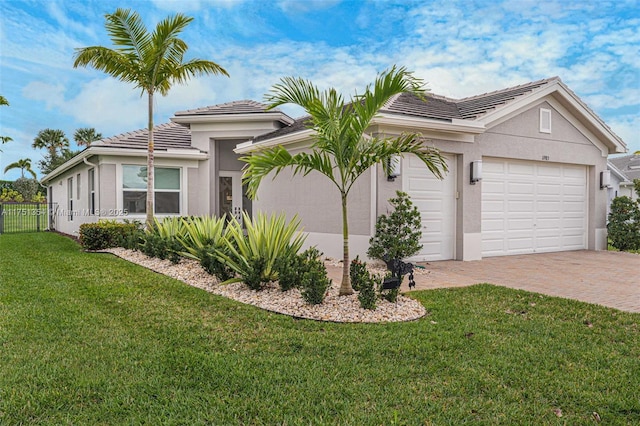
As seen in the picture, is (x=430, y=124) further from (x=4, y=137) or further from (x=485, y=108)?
(x=4, y=137)

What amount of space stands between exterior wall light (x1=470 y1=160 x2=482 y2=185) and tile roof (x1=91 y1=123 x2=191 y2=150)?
971cm

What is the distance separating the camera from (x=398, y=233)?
9086mm

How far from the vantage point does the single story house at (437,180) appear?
10148 mm

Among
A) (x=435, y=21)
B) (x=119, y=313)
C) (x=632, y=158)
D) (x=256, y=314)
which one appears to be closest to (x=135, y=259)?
(x=119, y=313)

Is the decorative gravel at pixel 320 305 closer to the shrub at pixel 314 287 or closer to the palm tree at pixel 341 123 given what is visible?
the shrub at pixel 314 287

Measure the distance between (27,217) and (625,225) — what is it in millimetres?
28357

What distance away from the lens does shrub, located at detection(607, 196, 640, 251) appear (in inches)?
514

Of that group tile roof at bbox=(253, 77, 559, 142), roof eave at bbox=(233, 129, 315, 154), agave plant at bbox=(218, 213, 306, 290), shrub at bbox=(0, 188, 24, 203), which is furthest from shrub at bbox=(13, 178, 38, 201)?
agave plant at bbox=(218, 213, 306, 290)

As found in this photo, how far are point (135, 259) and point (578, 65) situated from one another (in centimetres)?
1510

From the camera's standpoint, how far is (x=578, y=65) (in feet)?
46.9

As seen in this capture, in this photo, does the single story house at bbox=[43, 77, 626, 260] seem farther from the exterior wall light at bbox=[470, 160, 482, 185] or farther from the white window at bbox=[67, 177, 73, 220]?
the white window at bbox=[67, 177, 73, 220]

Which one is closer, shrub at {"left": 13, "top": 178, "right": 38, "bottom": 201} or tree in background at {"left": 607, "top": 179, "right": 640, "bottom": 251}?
tree in background at {"left": 607, "top": 179, "right": 640, "bottom": 251}

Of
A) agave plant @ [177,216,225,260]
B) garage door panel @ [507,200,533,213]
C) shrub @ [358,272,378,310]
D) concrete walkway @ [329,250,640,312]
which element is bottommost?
concrete walkway @ [329,250,640,312]

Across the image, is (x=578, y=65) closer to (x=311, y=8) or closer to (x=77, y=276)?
(x=311, y=8)
